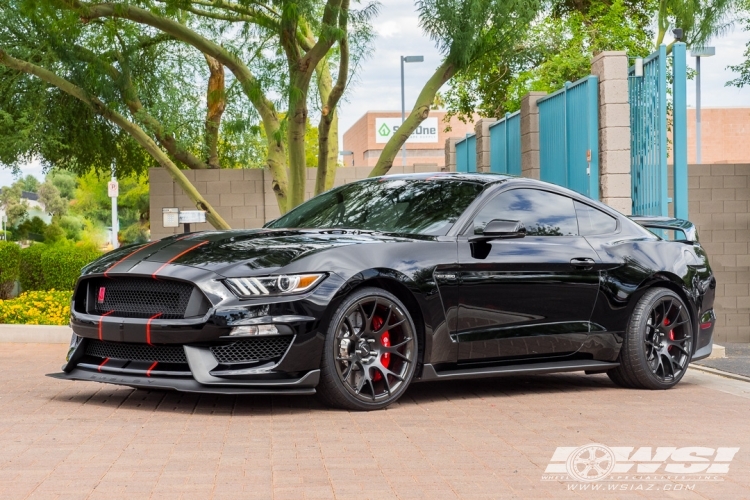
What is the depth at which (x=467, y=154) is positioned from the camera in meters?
23.2

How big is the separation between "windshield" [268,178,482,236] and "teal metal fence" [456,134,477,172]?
44.9ft

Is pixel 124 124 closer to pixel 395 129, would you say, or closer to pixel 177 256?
pixel 177 256

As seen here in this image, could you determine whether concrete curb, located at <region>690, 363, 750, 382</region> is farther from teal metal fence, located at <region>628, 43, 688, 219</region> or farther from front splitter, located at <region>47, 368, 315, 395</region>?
front splitter, located at <region>47, 368, 315, 395</region>

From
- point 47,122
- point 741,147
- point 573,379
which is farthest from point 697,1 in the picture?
point 741,147

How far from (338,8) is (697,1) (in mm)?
10829

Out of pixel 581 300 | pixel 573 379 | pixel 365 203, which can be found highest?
pixel 365 203

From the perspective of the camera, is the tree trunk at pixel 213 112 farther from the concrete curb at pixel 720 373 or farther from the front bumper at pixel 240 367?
the front bumper at pixel 240 367

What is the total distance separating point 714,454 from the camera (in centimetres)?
598

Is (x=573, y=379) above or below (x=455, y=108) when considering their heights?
below

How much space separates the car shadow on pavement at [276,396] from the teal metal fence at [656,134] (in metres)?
4.40

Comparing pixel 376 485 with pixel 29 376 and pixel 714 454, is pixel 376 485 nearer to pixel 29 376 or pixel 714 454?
pixel 714 454

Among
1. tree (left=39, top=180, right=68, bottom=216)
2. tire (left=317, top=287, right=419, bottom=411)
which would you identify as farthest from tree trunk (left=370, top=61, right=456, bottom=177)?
tree (left=39, top=180, right=68, bottom=216)

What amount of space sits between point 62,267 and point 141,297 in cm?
991

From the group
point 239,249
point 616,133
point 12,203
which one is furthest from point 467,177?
point 12,203
